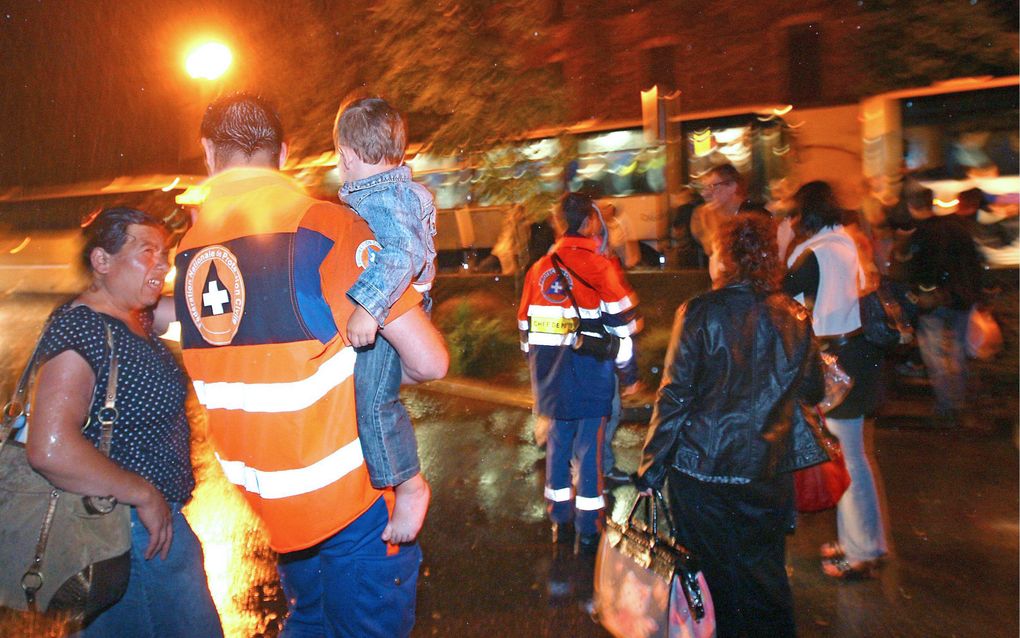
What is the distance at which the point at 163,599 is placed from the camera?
8.97 ft

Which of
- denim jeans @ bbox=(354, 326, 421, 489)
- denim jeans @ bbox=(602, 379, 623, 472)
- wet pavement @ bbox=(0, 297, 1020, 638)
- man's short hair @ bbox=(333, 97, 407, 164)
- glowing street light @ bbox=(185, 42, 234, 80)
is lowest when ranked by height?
wet pavement @ bbox=(0, 297, 1020, 638)

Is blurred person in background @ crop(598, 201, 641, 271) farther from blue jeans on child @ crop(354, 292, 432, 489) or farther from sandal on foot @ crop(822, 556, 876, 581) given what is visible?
blue jeans on child @ crop(354, 292, 432, 489)

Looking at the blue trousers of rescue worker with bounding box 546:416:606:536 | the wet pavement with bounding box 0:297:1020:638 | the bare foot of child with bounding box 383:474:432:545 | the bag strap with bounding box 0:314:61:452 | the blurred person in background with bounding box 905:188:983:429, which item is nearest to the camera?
the bare foot of child with bounding box 383:474:432:545

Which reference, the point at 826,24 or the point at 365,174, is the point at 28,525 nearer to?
the point at 365,174

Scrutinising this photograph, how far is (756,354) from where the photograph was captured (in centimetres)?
325

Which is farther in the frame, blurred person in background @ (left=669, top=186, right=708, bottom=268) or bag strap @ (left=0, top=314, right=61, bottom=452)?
blurred person in background @ (left=669, top=186, right=708, bottom=268)

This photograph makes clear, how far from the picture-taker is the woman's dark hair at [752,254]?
10.8ft

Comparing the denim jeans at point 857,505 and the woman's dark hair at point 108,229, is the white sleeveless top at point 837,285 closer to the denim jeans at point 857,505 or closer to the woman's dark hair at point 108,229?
the denim jeans at point 857,505

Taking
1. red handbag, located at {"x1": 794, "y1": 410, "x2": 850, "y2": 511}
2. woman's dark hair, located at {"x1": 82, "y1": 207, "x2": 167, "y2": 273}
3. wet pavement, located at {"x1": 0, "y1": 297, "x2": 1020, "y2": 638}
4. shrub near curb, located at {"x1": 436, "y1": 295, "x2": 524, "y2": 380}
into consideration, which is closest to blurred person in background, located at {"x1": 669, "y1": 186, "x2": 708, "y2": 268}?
shrub near curb, located at {"x1": 436, "y1": 295, "x2": 524, "y2": 380}

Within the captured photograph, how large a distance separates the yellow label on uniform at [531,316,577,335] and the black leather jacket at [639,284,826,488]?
163cm

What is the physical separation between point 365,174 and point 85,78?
35.7 meters

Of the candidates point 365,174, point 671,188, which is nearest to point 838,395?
point 365,174

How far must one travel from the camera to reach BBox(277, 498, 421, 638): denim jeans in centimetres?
236

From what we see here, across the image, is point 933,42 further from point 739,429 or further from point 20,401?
point 20,401
